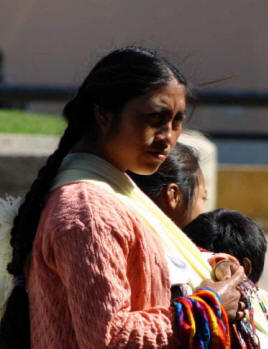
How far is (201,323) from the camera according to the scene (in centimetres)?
202

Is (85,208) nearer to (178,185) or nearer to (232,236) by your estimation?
(178,185)

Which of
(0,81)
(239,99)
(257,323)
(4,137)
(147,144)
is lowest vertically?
(0,81)

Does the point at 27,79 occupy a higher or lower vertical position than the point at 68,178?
lower

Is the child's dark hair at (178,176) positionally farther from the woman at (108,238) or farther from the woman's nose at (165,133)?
the woman's nose at (165,133)

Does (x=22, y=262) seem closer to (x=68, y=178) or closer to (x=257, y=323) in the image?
(x=68, y=178)

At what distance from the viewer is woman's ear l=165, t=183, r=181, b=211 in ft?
10.0

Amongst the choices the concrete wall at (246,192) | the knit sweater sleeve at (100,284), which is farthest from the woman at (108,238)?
the concrete wall at (246,192)

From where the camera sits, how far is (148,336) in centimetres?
196

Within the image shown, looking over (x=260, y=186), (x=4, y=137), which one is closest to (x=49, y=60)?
(x=260, y=186)

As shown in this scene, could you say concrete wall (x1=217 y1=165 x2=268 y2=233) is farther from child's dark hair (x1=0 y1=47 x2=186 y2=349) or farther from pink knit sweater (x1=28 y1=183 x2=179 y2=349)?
pink knit sweater (x1=28 y1=183 x2=179 y2=349)

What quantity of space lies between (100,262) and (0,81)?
50.2 ft

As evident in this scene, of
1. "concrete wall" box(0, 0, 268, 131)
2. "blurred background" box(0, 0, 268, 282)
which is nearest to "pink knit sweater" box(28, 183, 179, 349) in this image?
"blurred background" box(0, 0, 268, 282)

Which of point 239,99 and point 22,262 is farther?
point 239,99

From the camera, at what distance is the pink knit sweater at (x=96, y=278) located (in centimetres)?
190
